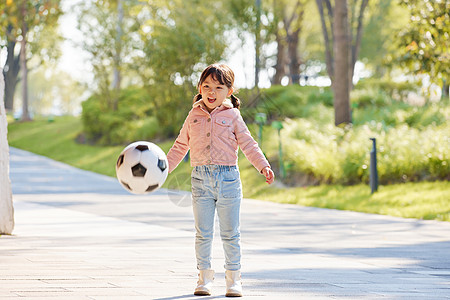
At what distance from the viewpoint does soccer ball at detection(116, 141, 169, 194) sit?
647 cm

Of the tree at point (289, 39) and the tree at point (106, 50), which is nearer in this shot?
the tree at point (106, 50)

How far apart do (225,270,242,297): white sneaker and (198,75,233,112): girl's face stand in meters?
1.27

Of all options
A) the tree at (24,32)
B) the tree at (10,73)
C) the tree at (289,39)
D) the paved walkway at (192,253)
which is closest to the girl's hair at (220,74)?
the paved walkway at (192,253)

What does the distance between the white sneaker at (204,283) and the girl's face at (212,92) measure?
1256 mm

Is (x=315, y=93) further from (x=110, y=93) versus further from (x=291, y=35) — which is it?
(x=291, y=35)

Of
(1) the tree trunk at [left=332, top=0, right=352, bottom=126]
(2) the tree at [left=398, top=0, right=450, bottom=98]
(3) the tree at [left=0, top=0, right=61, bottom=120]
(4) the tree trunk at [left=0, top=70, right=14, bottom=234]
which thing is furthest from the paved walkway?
(3) the tree at [left=0, top=0, right=61, bottom=120]

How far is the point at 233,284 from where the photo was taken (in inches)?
252

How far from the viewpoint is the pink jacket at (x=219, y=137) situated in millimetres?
6523

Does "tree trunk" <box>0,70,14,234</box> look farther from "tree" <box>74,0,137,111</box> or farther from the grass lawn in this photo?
"tree" <box>74,0,137,111</box>

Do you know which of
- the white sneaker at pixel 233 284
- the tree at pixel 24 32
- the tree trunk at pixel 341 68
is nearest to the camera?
the white sneaker at pixel 233 284

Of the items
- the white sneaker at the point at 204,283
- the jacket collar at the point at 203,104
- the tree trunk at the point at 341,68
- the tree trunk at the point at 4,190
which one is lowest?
the white sneaker at the point at 204,283

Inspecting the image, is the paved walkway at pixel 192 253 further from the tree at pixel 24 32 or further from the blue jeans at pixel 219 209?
the tree at pixel 24 32

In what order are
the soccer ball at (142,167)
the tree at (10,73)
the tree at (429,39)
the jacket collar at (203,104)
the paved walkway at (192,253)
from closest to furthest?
the soccer ball at (142,167), the jacket collar at (203,104), the paved walkway at (192,253), the tree at (429,39), the tree at (10,73)

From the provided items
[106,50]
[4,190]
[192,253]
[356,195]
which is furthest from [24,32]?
[192,253]
